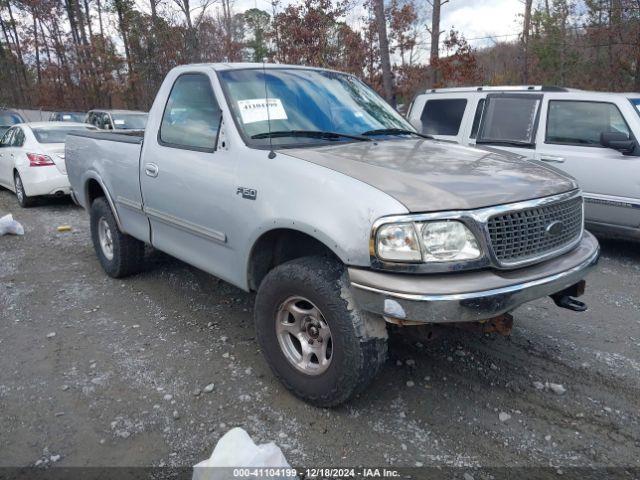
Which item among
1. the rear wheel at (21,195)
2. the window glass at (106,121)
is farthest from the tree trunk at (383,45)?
the rear wheel at (21,195)

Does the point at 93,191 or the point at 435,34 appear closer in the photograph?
the point at 93,191

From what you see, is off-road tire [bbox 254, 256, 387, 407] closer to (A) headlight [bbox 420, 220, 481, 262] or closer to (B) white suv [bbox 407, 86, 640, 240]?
(A) headlight [bbox 420, 220, 481, 262]

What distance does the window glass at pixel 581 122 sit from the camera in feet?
19.2

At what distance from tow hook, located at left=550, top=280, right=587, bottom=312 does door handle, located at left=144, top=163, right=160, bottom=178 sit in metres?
2.90

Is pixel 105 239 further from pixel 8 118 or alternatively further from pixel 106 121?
pixel 8 118

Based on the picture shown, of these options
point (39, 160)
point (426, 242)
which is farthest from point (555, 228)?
point (39, 160)

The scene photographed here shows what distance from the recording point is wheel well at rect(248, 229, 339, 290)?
3092 mm

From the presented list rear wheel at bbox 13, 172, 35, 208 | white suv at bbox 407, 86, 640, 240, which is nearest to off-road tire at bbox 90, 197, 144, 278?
white suv at bbox 407, 86, 640, 240

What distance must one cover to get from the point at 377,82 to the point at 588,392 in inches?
544

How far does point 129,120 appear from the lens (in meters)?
12.4

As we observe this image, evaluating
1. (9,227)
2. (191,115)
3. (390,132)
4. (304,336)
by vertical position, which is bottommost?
(9,227)

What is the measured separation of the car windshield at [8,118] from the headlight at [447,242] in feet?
59.3

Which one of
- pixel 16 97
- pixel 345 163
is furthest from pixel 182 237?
pixel 16 97

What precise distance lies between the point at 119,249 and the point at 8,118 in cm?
1556
